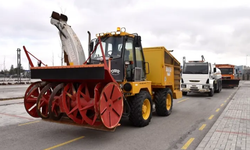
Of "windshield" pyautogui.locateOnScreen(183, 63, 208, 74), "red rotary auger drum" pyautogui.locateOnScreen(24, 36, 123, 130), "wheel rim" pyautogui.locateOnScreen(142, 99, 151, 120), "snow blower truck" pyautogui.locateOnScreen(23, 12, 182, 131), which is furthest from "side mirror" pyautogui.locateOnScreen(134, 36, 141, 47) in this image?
"windshield" pyautogui.locateOnScreen(183, 63, 208, 74)

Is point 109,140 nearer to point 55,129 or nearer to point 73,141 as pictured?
point 73,141

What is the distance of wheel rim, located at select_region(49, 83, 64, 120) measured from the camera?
591 cm

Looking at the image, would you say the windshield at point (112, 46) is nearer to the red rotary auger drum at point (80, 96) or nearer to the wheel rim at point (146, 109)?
the red rotary auger drum at point (80, 96)

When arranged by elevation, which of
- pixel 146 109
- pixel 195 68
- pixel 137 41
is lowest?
pixel 146 109

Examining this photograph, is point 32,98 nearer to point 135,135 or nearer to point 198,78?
point 135,135

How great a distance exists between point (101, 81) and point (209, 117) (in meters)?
5.43

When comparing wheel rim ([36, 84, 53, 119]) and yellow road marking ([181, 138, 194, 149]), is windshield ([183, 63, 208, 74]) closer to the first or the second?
yellow road marking ([181, 138, 194, 149])

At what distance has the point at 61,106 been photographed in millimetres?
5887

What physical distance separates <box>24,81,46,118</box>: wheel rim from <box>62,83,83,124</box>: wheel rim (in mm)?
1113

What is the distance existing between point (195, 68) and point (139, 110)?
39.1 ft

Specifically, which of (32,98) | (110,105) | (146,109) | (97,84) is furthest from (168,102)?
(32,98)

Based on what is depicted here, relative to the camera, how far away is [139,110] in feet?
22.6

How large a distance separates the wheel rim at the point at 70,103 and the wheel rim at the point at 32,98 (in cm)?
111

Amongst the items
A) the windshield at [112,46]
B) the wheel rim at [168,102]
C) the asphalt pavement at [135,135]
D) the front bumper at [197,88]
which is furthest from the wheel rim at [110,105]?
the front bumper at [197,88]
